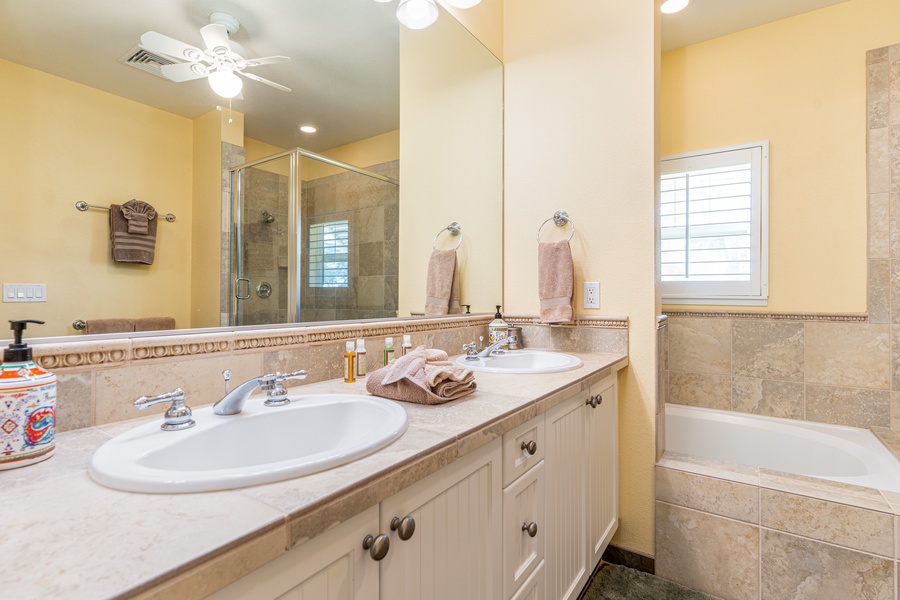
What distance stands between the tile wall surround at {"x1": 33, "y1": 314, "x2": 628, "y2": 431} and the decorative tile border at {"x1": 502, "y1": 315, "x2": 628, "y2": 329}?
754mm

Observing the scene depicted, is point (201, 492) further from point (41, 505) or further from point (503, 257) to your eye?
point (503, 257)

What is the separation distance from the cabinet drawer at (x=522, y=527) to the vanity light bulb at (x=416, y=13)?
1.57 meters

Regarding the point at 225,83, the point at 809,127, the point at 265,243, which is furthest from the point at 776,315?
the point at 225,83

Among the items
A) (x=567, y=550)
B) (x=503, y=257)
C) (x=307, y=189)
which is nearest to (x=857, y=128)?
(x=503, y=257)

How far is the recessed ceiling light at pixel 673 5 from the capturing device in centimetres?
214

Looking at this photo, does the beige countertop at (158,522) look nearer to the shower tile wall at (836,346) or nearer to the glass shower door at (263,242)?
the glass shower door at (263,242)

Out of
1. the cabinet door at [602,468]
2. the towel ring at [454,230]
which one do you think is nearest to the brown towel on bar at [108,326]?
the towel ring at [454,230]

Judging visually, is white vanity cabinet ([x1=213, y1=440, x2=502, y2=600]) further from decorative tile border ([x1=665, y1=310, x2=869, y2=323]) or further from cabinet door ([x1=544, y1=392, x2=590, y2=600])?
decorative tile border ([x1=665, y1=310, x2=869, y2=323])

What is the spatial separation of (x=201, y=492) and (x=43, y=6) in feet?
3.12

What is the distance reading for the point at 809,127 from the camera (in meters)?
2.29

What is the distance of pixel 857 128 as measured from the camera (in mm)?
2182

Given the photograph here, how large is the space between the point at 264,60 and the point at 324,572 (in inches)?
47.2

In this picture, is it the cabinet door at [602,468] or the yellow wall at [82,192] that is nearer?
the yellow wall at [82,192]

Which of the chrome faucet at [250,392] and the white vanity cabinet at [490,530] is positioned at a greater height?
the chrome faucet at [250,392]
